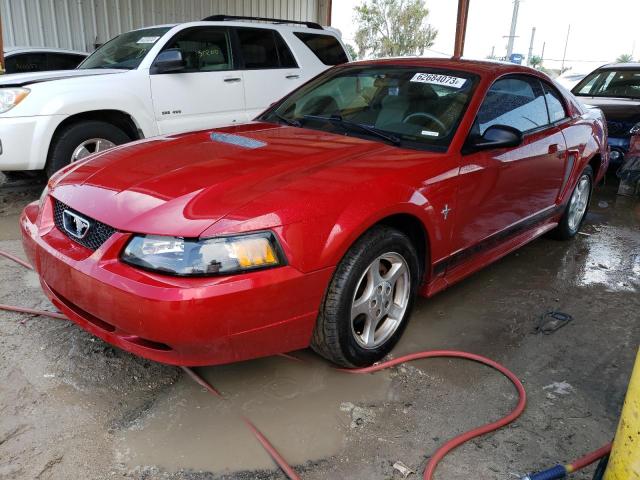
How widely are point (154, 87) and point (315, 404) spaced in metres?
4.06

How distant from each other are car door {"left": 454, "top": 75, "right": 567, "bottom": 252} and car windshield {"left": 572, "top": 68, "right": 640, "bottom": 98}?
4.64 metres

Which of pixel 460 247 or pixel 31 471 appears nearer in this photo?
pixel 31 471

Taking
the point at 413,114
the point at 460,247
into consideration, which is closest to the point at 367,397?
the point at 460,247

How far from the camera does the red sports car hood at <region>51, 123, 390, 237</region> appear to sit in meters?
2.16

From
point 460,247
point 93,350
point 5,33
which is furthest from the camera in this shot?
point 5,33

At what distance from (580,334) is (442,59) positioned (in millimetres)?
1935

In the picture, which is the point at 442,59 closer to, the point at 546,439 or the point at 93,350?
the point at 546,439

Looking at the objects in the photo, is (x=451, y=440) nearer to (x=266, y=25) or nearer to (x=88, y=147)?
(x=88, y=147)

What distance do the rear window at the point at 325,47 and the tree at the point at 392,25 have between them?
78.4 ft

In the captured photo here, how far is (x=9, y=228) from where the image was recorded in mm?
4605

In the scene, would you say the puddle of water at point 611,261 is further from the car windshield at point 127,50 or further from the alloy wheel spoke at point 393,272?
the car windshield at point 127,50

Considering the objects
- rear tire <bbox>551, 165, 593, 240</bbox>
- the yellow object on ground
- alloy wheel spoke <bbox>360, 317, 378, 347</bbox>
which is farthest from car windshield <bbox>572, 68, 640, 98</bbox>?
the yellow object on ground

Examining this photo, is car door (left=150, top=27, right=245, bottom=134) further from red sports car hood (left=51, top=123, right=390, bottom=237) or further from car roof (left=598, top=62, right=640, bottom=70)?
car roof (left=598, top=62, right=640, bottom=70)

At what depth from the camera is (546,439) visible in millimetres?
2301
